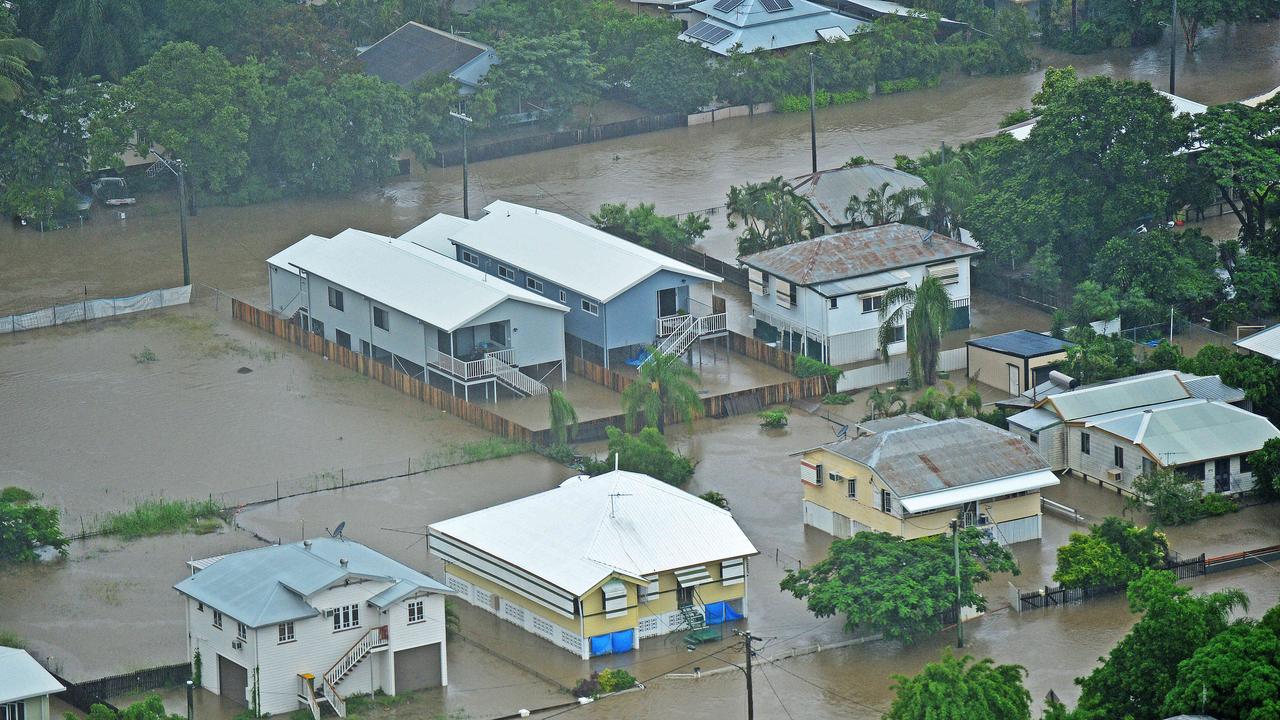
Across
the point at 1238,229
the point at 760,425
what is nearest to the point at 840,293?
the point at 760,425

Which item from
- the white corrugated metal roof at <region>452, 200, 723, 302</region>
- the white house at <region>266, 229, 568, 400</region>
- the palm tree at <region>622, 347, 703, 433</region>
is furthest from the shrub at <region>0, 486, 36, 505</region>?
the white corrugated metal roof at <region>452, 200, 723, 302</region>

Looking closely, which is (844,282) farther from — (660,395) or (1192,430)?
(1192,430)

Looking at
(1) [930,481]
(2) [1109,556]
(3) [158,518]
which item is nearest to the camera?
(2) [1109,556]

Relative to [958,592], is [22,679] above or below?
above

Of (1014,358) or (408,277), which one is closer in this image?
(1014,358)

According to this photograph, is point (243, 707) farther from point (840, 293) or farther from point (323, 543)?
point (840, 293)

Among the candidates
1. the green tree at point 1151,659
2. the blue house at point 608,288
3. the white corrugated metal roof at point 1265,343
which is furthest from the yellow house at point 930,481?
the blue house at point 608,288

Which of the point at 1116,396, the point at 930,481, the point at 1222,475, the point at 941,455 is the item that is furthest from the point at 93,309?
the point at 1222,475
